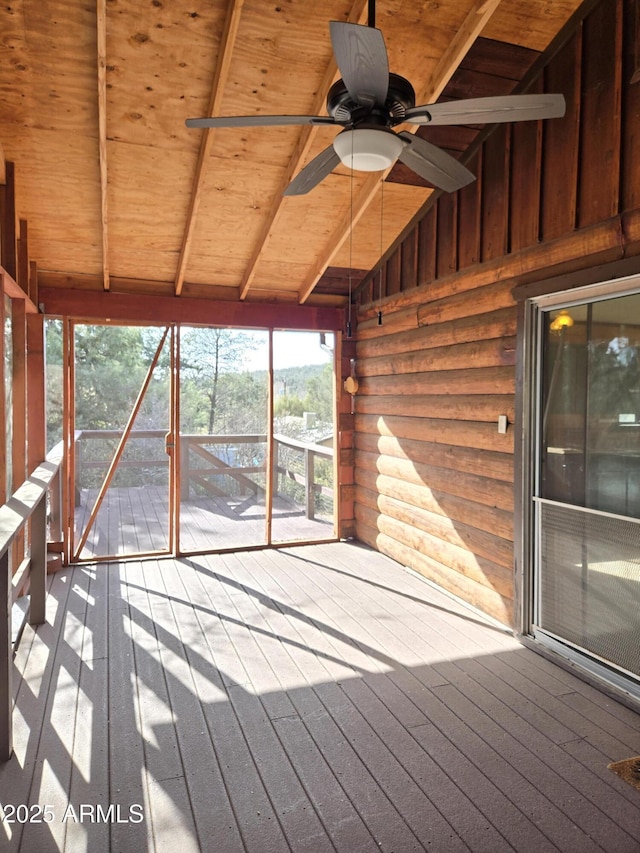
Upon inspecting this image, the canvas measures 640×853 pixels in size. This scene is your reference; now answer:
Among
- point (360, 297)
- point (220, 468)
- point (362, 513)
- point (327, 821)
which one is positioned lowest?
point (327, 821)

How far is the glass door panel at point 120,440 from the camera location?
5.29 metres

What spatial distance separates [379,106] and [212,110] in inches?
58.9

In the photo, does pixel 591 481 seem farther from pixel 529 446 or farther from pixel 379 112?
pixel 379 112

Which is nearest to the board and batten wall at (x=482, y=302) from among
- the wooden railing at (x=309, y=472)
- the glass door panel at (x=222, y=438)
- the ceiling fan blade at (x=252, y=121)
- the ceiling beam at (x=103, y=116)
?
the wooden railing at (x=309, y=472)

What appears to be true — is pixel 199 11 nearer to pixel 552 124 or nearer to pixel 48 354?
pixel 552 124

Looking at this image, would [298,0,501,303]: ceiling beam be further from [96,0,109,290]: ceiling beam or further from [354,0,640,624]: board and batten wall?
[96,0,109,290]: ceiling beam

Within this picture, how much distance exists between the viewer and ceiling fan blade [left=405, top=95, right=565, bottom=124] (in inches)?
84.0

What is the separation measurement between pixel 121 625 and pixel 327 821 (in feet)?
7.31

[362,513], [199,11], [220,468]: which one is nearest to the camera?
[199,11]

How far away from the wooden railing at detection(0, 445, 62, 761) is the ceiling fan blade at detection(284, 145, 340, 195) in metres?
2.09

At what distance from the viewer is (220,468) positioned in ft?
18.8

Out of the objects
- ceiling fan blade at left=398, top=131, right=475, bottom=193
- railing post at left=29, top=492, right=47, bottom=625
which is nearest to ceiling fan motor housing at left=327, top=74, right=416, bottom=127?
ceiling fan blade at left=398, top=131, right=475, bottom=193

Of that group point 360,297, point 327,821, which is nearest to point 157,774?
point 327,821

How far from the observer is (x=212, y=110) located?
129 inches
